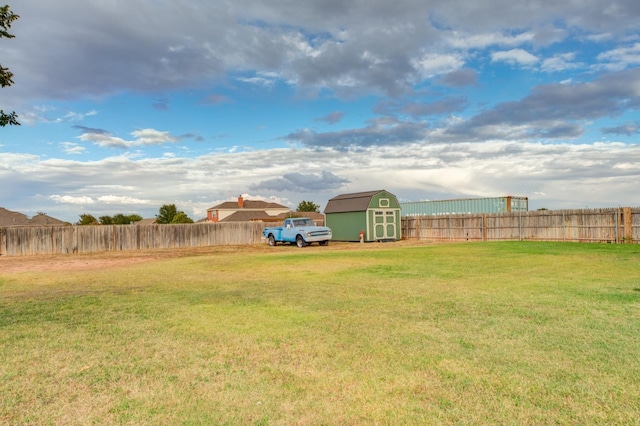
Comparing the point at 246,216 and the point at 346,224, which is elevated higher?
the point at 246,216

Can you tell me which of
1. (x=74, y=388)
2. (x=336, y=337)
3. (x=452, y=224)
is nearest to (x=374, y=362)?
(x=336, y=337)

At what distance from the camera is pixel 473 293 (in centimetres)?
875

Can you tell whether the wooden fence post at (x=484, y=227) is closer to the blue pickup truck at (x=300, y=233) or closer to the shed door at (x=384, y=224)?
the shed door at (x=384, y=224)

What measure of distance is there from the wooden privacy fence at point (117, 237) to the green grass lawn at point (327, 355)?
65.5 feet

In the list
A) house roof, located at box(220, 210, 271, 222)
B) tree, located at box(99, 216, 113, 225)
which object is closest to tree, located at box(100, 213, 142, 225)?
tree, located at box(99, 216, 113, 225)

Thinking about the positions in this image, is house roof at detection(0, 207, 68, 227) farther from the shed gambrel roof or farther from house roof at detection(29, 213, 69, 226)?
the shed gambrel roof

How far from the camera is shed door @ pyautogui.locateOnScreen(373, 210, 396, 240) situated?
3231cm

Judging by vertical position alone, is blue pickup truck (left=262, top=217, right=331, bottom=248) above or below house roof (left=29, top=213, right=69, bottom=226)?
below

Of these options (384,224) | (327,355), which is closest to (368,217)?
(384,224)

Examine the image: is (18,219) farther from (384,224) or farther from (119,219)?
(384,224)

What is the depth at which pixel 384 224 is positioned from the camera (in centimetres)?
3272

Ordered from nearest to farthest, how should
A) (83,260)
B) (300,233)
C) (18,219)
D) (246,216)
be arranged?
(83,260) < (300,233) < (18,219) < (246,216)

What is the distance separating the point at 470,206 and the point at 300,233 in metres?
13.1

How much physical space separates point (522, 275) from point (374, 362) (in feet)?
27.1
